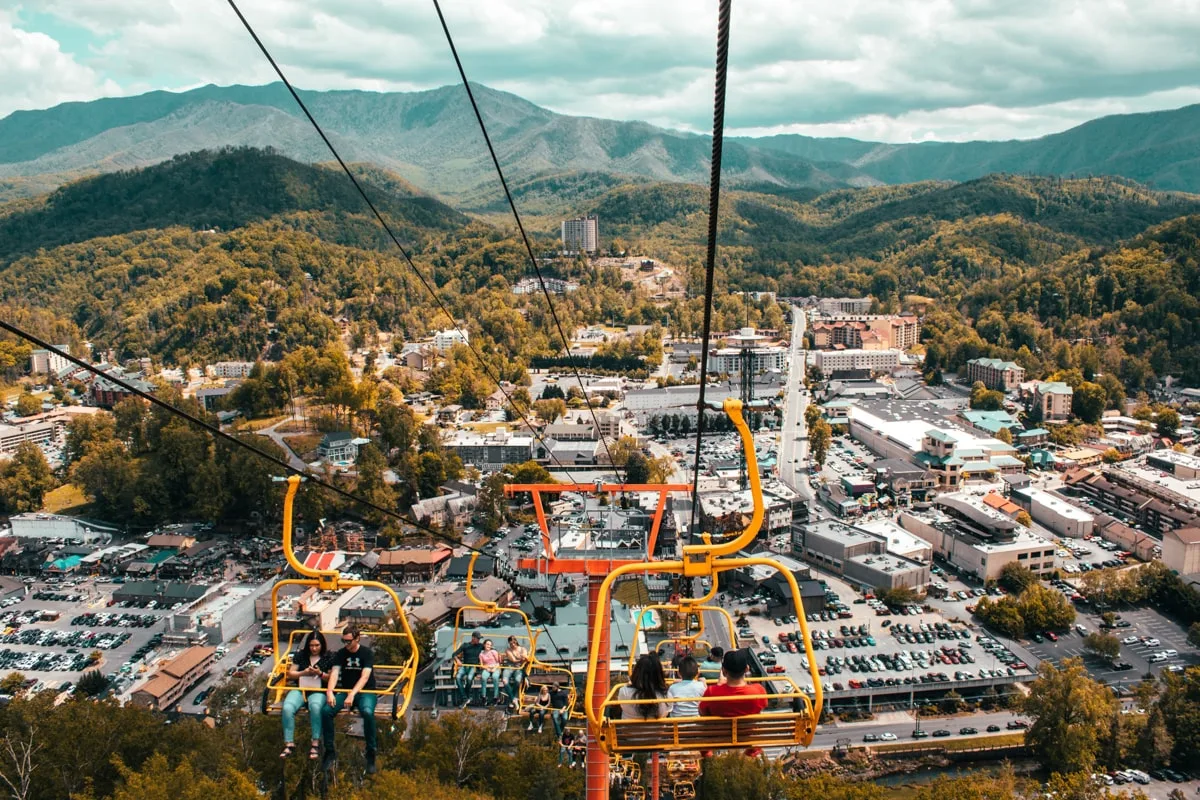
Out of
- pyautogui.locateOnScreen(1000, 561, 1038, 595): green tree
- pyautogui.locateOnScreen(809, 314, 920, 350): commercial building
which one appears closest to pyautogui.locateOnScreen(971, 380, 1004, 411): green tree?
pyautogui.locateOnScreen(809, 314, 920, 350): commercial building

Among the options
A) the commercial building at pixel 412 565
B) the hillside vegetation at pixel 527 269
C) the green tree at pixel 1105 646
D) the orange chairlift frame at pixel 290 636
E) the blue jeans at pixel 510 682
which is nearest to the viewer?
the orange chairlift frame at pixel 290 636

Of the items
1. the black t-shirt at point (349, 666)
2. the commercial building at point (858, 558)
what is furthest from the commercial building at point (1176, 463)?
the black t-shirt at point (349, 666)

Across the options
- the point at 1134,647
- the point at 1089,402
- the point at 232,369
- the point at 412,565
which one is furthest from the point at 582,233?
the point at 1134,647

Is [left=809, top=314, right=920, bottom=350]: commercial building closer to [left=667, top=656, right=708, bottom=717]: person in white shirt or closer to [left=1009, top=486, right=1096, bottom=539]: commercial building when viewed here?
[left=1009, top=486, right=1096, bottom=539]: commercial building

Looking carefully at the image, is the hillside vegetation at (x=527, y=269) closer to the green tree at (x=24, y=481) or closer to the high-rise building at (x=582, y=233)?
the high-rise building at (x=582, y=233)

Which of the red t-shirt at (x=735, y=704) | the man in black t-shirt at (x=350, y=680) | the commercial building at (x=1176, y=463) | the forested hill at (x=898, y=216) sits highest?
the forested hill at (x=898, y=216)

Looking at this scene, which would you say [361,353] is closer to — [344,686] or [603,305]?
[603,305]

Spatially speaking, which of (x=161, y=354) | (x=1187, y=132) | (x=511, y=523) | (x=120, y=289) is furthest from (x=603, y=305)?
(x=1187, y=132)
